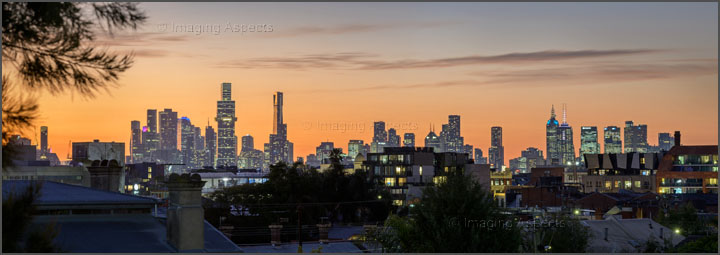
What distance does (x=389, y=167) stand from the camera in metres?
140

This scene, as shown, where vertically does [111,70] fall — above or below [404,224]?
above

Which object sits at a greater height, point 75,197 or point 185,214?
point 75,197

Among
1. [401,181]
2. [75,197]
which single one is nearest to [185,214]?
[75,197]

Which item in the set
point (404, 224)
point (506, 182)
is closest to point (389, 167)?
point (506, 182)

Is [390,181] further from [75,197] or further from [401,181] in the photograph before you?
[75,197]

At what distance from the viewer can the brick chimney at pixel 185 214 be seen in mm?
19281

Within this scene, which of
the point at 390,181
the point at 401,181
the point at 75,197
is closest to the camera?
the point at 75,197

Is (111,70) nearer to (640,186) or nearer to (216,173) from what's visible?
(640,186)

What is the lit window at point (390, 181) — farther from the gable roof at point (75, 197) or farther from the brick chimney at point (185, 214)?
the brick chimney at point (185, 214)

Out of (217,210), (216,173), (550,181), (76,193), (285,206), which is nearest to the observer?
(76,193)

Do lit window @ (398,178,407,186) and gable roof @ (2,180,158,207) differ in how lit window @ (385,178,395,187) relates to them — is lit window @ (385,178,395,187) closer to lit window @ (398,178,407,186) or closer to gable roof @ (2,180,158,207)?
lit window @ (398,178,407,186)

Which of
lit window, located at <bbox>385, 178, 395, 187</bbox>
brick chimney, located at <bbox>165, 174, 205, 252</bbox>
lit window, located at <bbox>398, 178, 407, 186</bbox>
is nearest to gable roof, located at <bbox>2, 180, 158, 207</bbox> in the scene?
brick chimney, located at <bbox>165, 174, 205, 252</bbox>

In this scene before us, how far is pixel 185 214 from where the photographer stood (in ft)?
63.4

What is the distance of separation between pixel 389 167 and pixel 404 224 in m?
112
